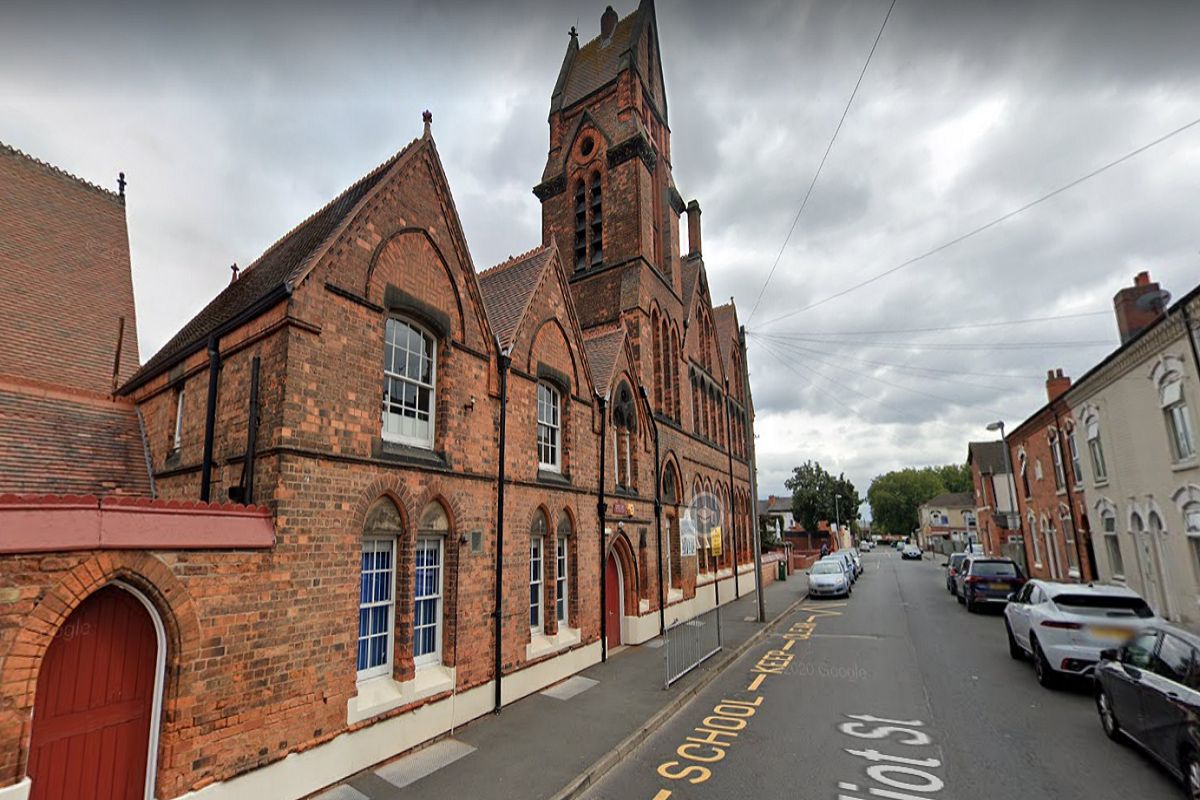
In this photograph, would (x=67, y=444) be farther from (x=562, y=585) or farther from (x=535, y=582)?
(x=562, y=585)

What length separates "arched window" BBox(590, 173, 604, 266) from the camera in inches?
786

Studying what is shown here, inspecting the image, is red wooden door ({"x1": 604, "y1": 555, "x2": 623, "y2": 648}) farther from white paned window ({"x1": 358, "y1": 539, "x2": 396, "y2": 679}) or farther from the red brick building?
the red brick building

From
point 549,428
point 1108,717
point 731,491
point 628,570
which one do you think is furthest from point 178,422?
point 731,491

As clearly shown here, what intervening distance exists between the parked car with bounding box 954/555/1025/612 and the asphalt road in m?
7.24

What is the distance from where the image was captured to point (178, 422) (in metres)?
9.68

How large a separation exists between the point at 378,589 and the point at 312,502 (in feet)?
5.98

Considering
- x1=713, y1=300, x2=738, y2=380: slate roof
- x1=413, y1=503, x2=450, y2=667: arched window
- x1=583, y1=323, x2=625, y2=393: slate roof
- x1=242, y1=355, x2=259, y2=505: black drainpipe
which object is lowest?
x1=413, y1=503, x2=450, y2=667: arched window

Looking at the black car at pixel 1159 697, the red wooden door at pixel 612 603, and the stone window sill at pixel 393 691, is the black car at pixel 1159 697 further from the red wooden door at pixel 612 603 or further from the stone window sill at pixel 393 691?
the red wooden door at pixel 612 603

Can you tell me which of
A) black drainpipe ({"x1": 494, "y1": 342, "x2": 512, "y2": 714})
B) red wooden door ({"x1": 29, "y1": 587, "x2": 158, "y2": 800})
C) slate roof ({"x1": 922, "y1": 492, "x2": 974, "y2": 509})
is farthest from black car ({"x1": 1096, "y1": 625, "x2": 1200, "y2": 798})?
slate roof ({"x1": 922, "y1": 492, "x2": 974, "y2": 509})

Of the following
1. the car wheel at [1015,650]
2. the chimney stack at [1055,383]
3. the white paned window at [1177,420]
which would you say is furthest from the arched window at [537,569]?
the chimney stack at [1055,383]

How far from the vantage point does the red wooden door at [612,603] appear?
46.4 ft

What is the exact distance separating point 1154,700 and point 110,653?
10.9 metres

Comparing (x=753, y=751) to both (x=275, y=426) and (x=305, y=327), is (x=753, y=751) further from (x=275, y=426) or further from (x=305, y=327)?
(x=305, y=327)

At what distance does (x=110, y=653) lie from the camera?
17.9 ft
